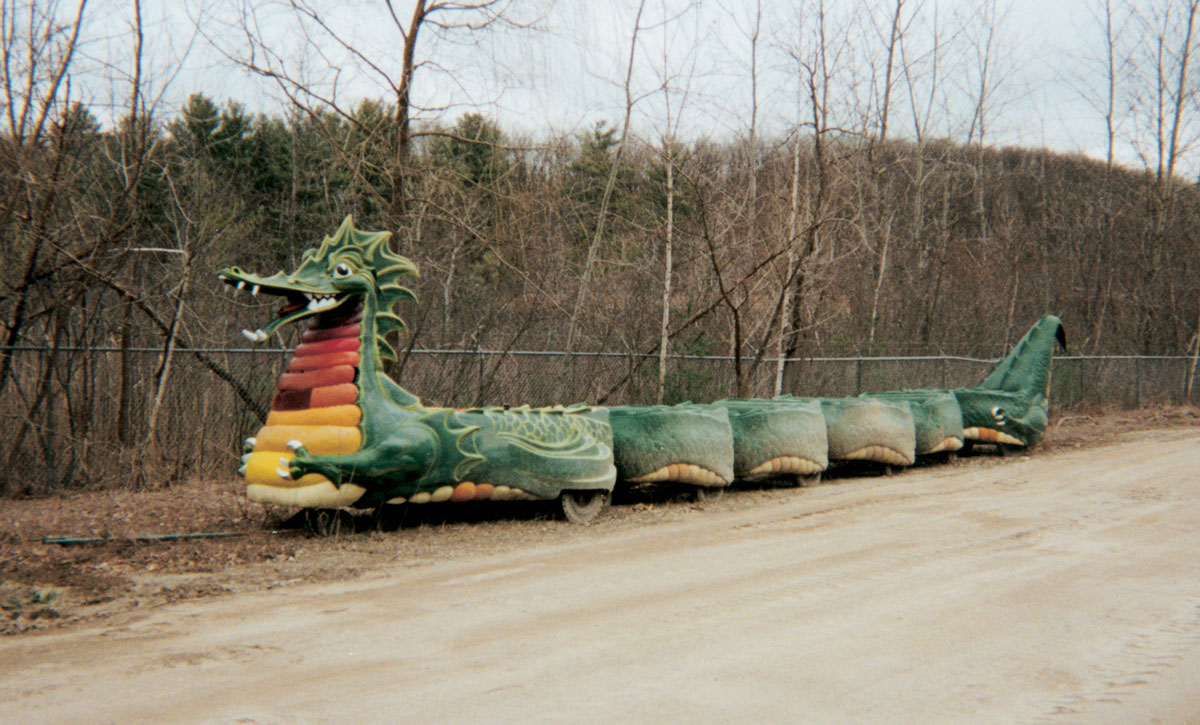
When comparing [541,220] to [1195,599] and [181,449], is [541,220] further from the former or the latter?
[1195,599]

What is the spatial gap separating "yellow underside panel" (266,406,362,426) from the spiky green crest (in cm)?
69

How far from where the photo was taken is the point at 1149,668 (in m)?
4.63

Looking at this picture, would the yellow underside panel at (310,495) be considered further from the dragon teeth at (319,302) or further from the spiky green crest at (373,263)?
the dragon teeth at (319,302)

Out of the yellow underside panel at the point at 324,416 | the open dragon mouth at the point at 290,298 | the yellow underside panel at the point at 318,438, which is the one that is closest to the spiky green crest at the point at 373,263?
the open dragon mouth at the point at 290,298

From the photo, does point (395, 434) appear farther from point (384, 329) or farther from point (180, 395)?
point (180, 395)

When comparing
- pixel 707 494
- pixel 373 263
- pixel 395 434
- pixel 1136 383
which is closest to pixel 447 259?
pixel 373 263

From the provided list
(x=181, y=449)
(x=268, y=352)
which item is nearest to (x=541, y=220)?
(x=268, y=352)

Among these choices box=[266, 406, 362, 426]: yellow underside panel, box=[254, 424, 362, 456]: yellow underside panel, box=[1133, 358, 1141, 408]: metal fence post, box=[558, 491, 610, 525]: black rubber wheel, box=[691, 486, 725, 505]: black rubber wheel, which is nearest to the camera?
box=[254, 424, 362, 456]: yellow underside panel

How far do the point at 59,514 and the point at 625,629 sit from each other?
615 cm

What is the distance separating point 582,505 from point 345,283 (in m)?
3.19

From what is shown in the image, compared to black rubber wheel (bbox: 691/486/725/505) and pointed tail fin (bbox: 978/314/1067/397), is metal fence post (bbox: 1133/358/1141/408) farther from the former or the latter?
black rubber wheel (bbox: 691/486/725/505)

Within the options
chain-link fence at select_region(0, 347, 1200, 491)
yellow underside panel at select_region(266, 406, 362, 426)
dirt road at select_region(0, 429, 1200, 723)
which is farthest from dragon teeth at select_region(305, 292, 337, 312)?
chain-link fence at select_region(0, 347, 1200, 491)

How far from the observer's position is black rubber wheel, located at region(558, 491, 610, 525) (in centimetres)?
892

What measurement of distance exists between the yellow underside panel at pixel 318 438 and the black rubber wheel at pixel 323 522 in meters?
0.67
